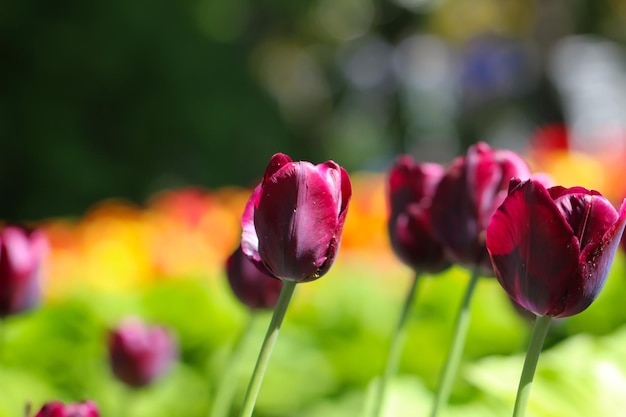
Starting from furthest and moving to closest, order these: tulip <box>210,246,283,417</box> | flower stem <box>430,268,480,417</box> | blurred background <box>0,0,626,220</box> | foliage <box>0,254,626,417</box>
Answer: blurred background <box>0,0,626,220</box>, foliage <box>0,254,626,417</box>, tulip <box>210,246,283,417</box>, flower stem <box>430,268,480,417</box>

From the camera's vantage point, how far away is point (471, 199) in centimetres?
59

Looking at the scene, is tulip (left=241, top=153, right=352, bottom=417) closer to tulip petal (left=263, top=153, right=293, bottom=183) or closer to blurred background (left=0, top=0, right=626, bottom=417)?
tulip petal (left=263, top=153, right=293, bottom=183)

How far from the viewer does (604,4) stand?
26.0 feet

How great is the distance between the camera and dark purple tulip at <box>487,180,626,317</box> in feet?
1.39

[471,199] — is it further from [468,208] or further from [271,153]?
[271,153]

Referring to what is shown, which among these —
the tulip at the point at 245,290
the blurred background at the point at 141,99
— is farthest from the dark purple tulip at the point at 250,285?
the blurred background at the point at 141,99

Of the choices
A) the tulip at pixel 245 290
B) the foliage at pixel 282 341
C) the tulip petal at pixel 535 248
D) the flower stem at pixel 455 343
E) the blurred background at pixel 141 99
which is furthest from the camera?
the blurred background at pixel 141 99

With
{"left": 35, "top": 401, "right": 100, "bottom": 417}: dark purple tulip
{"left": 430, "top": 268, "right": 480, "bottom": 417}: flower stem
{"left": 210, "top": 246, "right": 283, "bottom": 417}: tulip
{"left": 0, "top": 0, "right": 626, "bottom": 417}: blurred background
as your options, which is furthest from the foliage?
{"left": 35, "top": 401, "right": 100, "bottom": 417}: dark purple tulip

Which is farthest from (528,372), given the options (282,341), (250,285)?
(282,341)

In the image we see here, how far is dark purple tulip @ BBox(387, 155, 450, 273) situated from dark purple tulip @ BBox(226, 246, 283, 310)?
12 centimetres

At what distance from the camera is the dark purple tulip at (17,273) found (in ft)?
2.36

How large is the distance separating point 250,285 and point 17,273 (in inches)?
7.6

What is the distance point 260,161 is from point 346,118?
15.5 ft

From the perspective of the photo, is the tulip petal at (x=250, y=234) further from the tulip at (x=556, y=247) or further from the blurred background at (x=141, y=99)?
the blurred background at (x=141, y=99)
